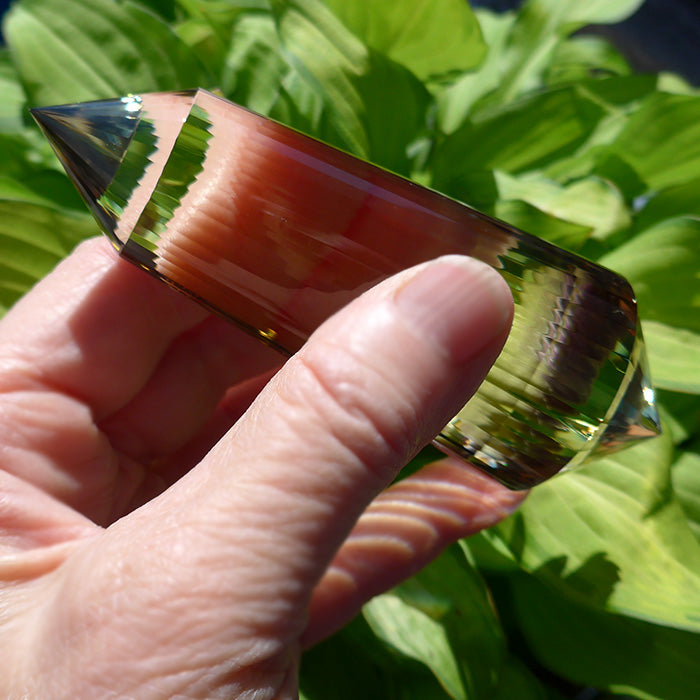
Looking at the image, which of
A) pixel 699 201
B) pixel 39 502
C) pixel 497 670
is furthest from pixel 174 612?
pixel 699 201

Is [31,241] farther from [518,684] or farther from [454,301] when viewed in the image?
[518,684]

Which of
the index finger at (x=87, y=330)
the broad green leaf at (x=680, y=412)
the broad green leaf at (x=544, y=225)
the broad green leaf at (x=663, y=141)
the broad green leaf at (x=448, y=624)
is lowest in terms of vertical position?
the broad green leaf at (x=448, y=624)

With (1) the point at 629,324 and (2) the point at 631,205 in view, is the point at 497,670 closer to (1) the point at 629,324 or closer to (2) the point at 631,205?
(1) the point at 629,324

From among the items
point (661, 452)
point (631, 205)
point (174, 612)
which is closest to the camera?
point (174, 612)

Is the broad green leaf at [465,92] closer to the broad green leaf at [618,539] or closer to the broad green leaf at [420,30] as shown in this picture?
the broad green leaf at [420,30]

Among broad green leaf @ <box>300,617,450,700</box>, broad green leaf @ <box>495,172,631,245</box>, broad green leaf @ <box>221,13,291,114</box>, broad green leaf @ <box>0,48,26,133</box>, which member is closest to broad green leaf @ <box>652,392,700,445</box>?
broad green leaf @ <box>495,172,631,245</box>

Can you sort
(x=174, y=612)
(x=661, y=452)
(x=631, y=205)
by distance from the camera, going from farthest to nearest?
(x=631, y=205), (x=661, y=452), (x=174, y=612)

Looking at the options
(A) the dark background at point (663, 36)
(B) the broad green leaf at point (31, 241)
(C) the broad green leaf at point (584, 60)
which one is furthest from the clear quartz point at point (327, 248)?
(A) the dark background at point (663, 36)
